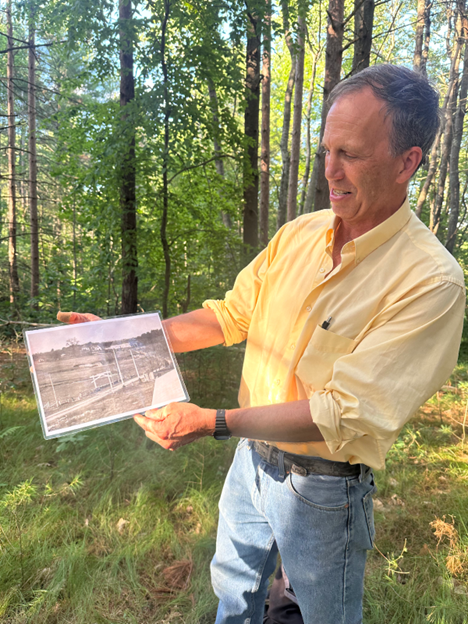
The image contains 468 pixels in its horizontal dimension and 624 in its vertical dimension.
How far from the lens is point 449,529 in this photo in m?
2.84

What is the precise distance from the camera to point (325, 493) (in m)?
1.43

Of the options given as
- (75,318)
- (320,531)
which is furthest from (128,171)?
(320,531)

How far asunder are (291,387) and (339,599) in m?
0.80

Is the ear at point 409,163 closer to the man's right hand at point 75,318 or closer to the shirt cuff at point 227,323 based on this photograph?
the shirt cuff at point 227,323

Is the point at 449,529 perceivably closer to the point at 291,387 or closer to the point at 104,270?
the point at 291,387

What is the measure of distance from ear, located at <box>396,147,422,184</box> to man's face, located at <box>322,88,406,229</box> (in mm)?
A: 13

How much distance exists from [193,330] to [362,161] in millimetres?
1019

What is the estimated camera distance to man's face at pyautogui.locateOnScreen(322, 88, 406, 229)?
1.33 metres

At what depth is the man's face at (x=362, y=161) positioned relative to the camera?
1326 millimetres

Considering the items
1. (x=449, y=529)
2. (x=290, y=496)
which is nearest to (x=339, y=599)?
(x=290, y=496)

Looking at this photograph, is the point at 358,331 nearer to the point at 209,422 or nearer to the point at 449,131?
the point at 209,422

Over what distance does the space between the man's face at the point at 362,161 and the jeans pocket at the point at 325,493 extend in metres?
0.97

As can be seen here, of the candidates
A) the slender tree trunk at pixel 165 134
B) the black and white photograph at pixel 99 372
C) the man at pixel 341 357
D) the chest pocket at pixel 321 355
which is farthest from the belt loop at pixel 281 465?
the slender tree trunk at pixel 165 134

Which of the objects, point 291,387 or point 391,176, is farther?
point 291,387
